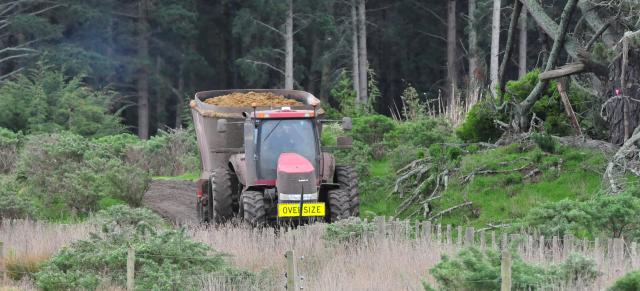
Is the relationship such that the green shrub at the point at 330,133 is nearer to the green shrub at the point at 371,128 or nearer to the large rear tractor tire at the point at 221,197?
the green shrub at the point at 371,128

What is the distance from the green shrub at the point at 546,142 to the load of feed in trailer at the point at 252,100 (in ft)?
14.4

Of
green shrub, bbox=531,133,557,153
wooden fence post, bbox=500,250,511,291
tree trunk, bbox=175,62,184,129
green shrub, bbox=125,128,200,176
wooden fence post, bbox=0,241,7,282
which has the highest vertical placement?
tree trunk, bbox=175,62,184,129

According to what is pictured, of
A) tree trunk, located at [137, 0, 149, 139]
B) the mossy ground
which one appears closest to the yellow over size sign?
the mossy ground

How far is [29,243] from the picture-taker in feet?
50.4

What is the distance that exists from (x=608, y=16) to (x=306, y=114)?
6579mm

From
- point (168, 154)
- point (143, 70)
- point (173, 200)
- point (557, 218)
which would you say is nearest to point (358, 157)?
point (173, 200)

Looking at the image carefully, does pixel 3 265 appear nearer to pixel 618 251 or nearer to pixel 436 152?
pixel 618 251

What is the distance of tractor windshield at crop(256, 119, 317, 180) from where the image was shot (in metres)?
18.8

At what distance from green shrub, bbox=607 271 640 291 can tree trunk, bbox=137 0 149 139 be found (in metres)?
42.8

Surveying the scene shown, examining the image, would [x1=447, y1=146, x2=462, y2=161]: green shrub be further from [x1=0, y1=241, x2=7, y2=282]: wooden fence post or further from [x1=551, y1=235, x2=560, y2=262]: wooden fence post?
[x1=0, y1=241, x2=7, y2=282]: wooden fence post

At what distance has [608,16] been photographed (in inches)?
859

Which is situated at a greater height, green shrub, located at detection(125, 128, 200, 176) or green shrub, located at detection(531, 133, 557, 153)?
green shrub, located at detection(531, 133, 557, 153)

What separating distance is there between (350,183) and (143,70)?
115 ft

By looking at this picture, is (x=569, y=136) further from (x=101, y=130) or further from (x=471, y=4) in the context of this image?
(x=471, y=4)
